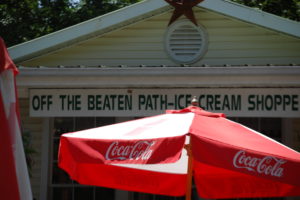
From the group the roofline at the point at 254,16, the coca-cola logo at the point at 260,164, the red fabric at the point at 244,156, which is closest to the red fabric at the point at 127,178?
the red fabric at the point at 244,156

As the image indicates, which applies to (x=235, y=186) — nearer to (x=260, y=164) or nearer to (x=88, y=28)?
(x=260, y=164)

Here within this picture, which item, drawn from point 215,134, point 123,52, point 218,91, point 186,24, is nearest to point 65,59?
point 123,52

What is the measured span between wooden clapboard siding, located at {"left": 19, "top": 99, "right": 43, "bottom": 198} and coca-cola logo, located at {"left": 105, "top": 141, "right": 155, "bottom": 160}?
4723mm

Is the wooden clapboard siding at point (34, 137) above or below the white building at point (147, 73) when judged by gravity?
below

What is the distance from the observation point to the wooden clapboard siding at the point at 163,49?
815 cm

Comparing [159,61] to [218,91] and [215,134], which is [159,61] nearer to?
[218,91]

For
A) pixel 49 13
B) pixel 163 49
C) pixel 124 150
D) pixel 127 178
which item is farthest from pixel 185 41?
pixel 49 13

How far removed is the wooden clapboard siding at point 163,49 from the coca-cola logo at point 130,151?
14.4ft

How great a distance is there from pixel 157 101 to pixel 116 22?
5.50ft

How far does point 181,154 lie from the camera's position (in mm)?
3824

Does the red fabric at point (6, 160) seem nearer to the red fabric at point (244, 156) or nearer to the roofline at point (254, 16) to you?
the red fabric at point (244, 156)

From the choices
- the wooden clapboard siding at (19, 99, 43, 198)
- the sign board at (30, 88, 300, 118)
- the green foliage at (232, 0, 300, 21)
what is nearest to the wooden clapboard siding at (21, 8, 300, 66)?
the wooden clapboard siding at (19, 99, 43, 198)

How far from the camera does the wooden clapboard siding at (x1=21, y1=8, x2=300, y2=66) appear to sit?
815 cm

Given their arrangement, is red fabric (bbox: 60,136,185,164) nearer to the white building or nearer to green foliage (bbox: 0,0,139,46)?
the white building
